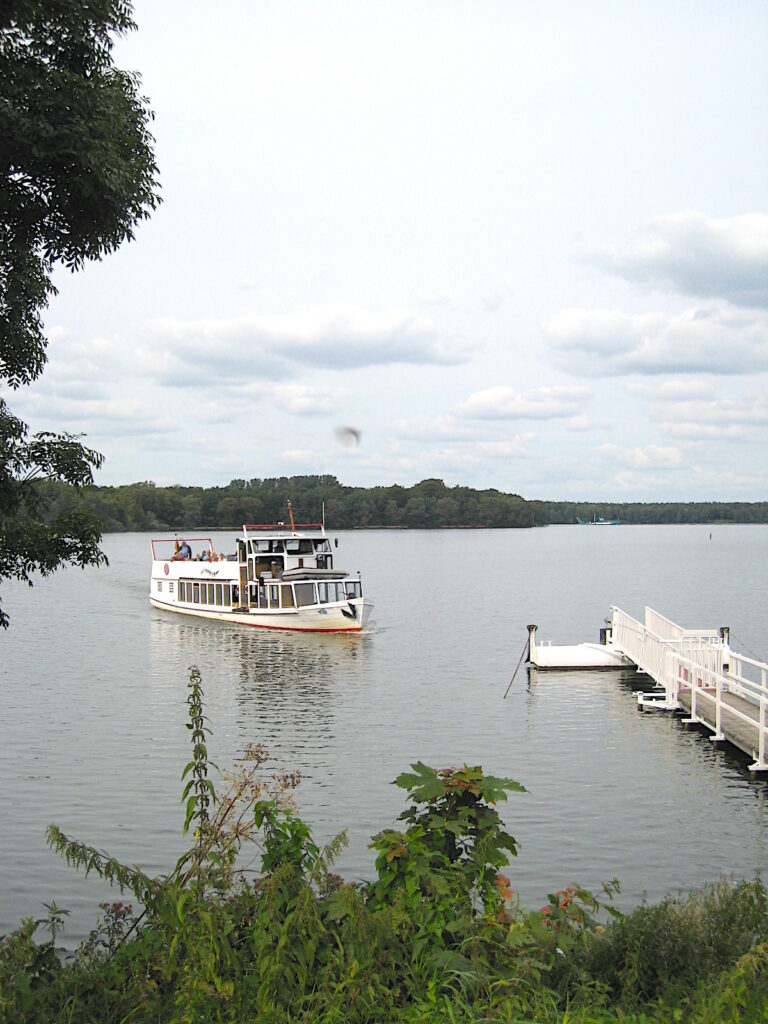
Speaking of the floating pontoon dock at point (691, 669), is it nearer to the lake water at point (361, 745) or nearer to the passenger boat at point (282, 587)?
the lake water at point (361, 745)

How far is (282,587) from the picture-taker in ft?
162

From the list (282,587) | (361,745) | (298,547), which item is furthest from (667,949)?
(298,547)

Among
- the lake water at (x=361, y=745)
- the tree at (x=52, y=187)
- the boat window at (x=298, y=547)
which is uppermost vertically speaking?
the tree at (x=52, y=187)

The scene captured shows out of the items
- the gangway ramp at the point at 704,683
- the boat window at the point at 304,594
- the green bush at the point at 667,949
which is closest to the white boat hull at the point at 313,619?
the boat window at the point at 304,594

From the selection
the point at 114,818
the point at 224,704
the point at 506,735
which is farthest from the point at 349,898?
the point at 224,704

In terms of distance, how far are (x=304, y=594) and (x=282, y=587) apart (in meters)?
1.19

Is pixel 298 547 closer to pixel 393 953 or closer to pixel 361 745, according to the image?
pixel 361 745

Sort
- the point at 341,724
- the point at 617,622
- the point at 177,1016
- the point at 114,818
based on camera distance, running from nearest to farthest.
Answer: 1. the point at 177,1016
2. the point at 114,818
3. the point at 341,724
4. the point at 617,622

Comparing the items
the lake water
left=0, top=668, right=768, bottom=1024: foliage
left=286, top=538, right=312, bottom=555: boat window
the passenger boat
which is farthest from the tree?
left=286, top=538, right=312, bottom=555: boat window

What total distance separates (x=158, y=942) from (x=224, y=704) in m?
24.2

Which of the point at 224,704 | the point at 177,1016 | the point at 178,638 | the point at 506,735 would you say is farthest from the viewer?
the point at 178,638

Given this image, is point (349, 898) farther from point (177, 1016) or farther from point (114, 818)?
point (114, 818)

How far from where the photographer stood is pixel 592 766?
2133 centimetres

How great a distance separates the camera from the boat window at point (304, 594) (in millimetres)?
48781
